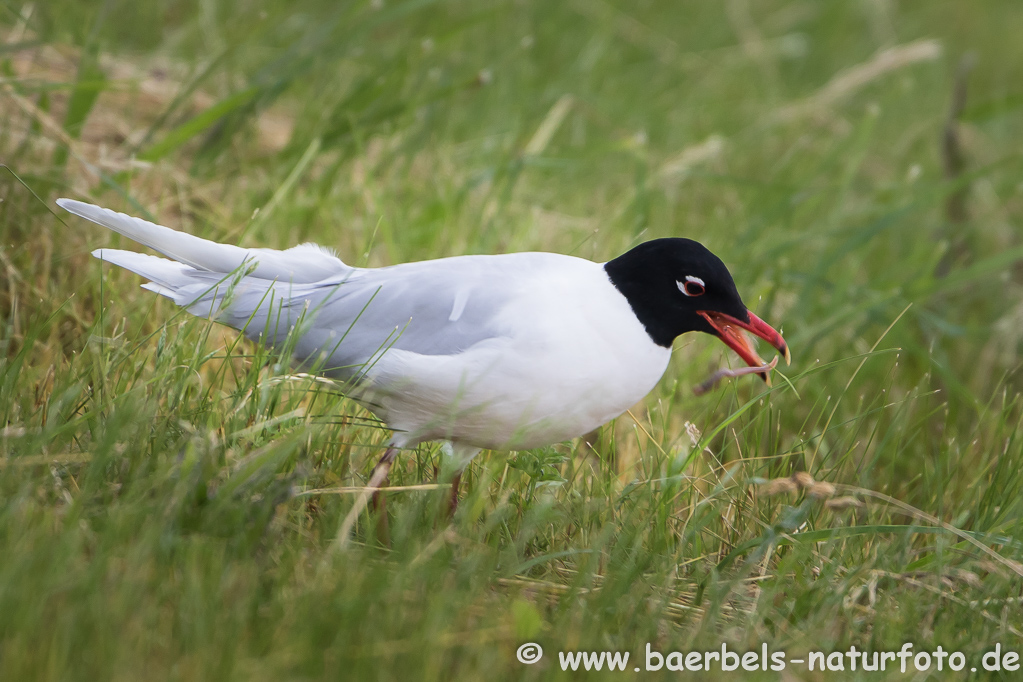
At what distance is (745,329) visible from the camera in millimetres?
2623

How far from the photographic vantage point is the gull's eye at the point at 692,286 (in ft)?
8.32

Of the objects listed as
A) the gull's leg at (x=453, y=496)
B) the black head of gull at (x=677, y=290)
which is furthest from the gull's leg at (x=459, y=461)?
the black head of gull at (x=677, y=290)

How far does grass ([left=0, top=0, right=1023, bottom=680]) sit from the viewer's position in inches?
75.5

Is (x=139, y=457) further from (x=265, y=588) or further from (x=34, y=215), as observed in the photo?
(x=34, y=215)

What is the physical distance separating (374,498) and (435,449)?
38cm

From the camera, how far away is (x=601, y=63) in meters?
6.90

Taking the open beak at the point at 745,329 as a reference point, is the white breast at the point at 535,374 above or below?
below

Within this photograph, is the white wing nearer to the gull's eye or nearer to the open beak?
the gull's eye

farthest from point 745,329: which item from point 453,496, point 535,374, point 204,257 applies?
point 204,257

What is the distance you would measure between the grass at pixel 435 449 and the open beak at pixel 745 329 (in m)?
0.12

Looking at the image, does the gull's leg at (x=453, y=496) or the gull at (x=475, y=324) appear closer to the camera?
Result: the gull at (x=475, y=324)

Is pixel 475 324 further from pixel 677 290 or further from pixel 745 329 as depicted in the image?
pixel 745 329

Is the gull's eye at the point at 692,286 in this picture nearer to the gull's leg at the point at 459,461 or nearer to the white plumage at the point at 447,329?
the white plumage at the point at 447,329

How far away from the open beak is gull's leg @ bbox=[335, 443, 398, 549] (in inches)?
36.3
